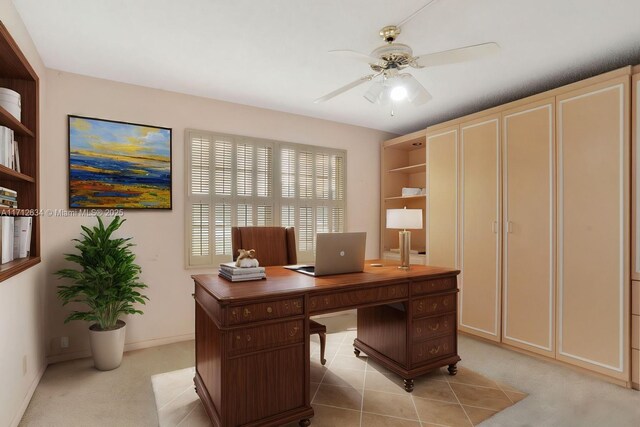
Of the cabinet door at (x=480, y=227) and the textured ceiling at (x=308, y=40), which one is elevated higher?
the textured ceiling at (x=308, y=40)

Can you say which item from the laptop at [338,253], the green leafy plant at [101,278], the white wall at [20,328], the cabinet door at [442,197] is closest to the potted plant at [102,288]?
the green leafy plant at [101,278]

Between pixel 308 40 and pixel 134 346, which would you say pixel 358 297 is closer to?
pixel 308 40

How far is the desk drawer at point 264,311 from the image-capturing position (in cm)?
173

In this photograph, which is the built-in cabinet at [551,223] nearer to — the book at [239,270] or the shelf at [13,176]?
the book at [239,270]

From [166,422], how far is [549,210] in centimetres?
326

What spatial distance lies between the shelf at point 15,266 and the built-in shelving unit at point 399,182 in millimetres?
3710

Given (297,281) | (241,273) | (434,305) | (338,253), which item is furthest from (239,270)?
(434,305)

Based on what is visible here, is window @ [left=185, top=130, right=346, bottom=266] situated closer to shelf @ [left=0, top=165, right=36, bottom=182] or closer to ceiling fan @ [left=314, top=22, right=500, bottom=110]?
shelf @ [left=0, top=165, right=36, bottom=182]

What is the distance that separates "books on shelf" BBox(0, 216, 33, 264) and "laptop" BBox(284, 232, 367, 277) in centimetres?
176

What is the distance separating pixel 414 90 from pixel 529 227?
1.74m

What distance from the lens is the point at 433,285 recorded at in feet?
8.28

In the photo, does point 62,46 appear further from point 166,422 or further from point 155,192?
point 166,422

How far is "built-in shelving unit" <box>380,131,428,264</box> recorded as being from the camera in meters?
4.68

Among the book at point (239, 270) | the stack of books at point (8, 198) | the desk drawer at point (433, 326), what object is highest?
the stack of books at point (8, 198)
